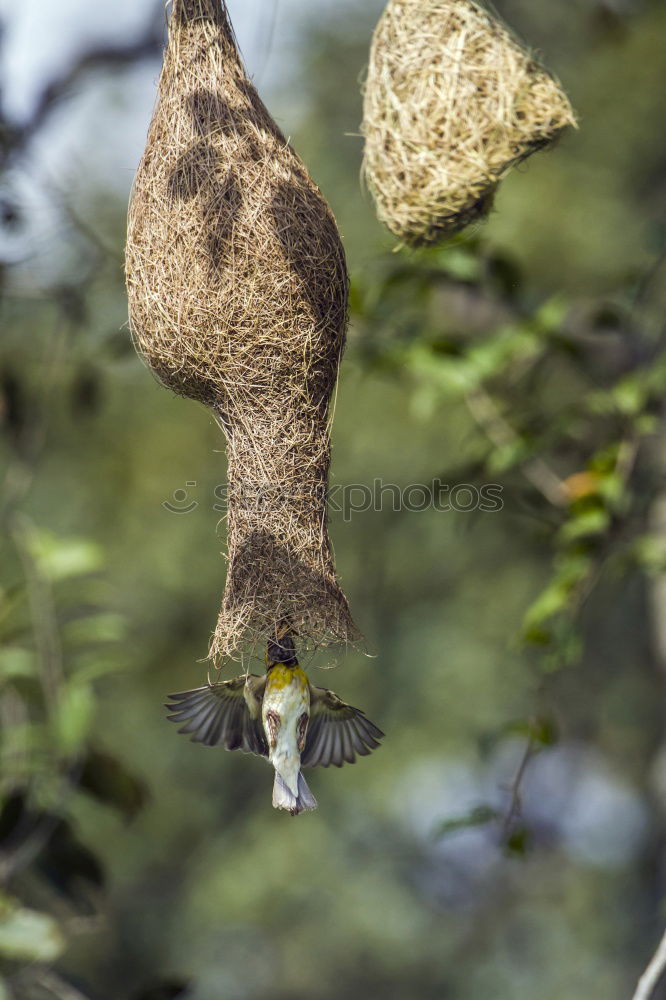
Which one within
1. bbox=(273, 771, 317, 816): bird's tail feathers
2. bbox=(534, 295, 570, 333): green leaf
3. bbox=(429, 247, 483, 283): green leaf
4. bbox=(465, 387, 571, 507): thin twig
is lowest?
bbox=(273, 771, 317, 816): bird's tail feathers

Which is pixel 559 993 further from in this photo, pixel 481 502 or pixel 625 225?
pixel 481 502

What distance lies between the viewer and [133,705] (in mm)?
8180

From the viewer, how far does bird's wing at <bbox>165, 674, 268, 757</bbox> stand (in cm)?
179

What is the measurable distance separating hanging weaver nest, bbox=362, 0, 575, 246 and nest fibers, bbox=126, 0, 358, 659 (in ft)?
0.95

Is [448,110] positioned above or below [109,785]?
above

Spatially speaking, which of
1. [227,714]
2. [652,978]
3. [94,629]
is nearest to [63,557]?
[94,629]

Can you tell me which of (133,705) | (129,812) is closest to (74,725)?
(129,812)

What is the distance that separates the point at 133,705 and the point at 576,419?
5961 mm

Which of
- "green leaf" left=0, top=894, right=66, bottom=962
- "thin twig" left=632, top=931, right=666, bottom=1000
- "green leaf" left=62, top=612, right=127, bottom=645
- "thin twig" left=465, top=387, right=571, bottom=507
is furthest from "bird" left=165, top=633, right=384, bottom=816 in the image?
"thin twig" left=465, top=387, right=571, bottom=507

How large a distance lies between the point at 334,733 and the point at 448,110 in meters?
1.22

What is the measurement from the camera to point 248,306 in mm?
1780

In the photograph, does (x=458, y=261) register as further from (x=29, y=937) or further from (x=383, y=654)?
(x=383, y=654)

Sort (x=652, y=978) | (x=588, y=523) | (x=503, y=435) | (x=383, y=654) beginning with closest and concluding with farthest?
1. (x=652, y=978)
2. (x=588, y=523)
3. (x=503, y=435)
4. (x=383, y=654)

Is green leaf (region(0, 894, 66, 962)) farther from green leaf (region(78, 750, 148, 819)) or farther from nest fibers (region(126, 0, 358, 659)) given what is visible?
nest fibers (region(126, 0, 358, 659))
